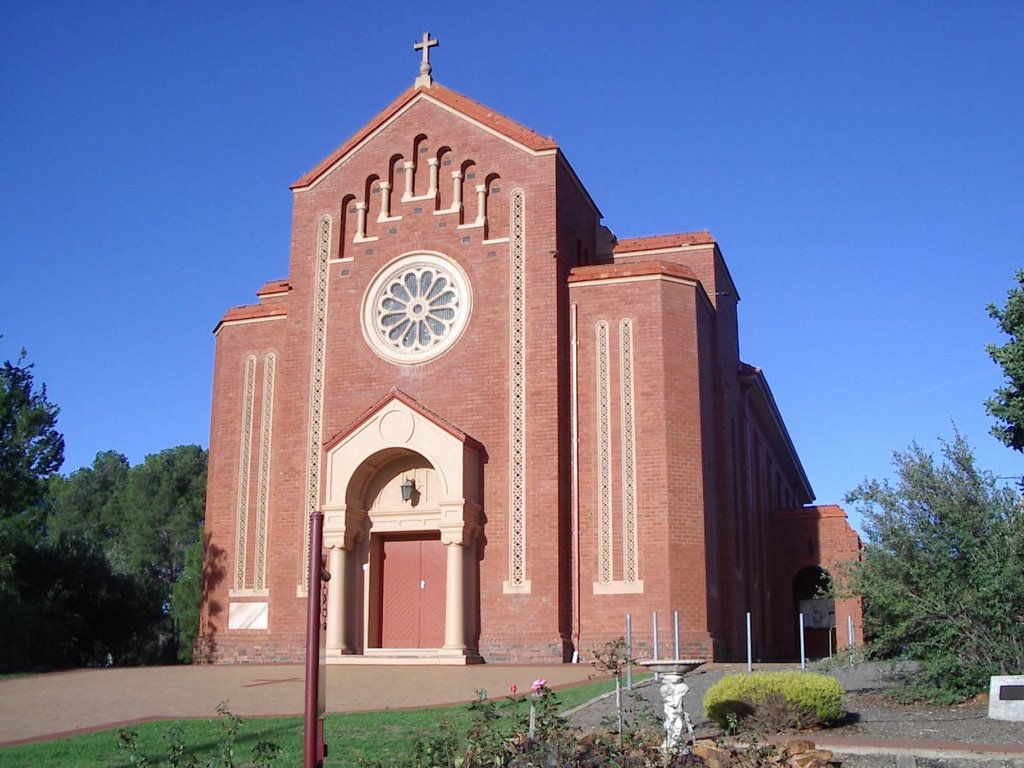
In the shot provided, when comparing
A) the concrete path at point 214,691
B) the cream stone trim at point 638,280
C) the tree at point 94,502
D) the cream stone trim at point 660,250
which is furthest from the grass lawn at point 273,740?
the tree at point 94,502

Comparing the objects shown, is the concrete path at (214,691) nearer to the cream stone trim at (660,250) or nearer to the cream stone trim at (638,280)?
the cream stone trim at (638,280)

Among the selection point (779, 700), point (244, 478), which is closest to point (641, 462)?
point (244, 478)

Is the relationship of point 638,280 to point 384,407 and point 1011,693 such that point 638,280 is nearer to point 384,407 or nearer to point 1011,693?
point 384,407

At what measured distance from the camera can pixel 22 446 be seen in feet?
106

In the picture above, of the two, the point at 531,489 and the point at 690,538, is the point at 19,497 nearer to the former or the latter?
the point at 531,489

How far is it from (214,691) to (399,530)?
899 cm

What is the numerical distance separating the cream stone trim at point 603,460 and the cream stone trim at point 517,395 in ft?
5.85

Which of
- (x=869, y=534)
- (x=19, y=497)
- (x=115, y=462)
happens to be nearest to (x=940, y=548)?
(x=869, y=534)

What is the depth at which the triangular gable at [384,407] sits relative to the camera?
1079 inches

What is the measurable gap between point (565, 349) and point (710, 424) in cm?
453

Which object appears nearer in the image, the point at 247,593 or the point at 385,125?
the point at 247,593

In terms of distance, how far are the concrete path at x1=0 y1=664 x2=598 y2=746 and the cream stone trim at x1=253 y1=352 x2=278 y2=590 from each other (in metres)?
3.90

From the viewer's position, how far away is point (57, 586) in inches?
1390

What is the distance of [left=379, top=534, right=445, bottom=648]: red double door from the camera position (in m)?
27.8
